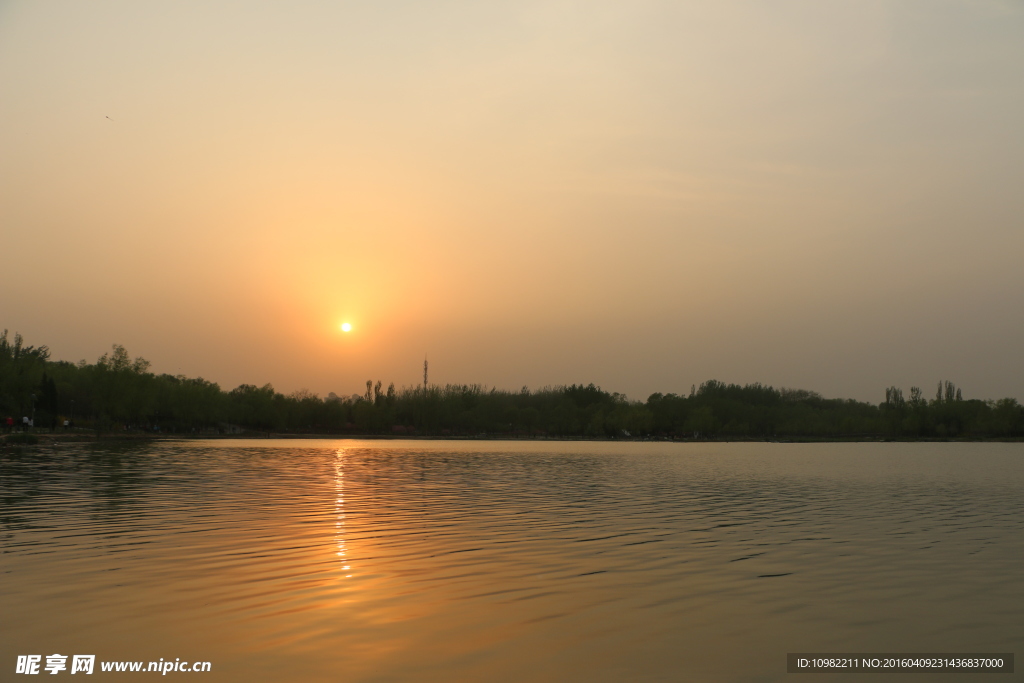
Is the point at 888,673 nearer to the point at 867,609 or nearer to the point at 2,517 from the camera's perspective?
the point at 867,609

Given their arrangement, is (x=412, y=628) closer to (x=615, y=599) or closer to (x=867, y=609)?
(x=615, y=599)

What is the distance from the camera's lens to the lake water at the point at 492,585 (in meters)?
11.2

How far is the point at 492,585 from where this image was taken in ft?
51.8

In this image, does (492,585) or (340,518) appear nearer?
(492,585)

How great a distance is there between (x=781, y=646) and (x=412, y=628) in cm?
582

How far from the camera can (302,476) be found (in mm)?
47594

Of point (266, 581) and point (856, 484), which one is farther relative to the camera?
point (856, 484)

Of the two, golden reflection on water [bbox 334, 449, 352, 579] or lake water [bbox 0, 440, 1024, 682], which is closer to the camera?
lake water [bbox 0, 440, 1024, 682]

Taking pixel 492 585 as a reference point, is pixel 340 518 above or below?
below

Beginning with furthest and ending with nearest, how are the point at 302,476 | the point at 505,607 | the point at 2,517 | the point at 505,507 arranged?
the point at 302,476
the point at 505,507
the point at 2,517
the point at 505,607

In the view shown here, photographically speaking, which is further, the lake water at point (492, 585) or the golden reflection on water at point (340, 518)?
the golden reflection on water at point (340, 518)

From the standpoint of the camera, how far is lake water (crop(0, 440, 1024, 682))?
11172 millimetres

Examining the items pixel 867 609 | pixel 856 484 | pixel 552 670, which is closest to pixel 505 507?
pixel 867 609

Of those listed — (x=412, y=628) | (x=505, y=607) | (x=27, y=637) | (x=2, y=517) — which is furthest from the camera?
(x=2, y=517)
